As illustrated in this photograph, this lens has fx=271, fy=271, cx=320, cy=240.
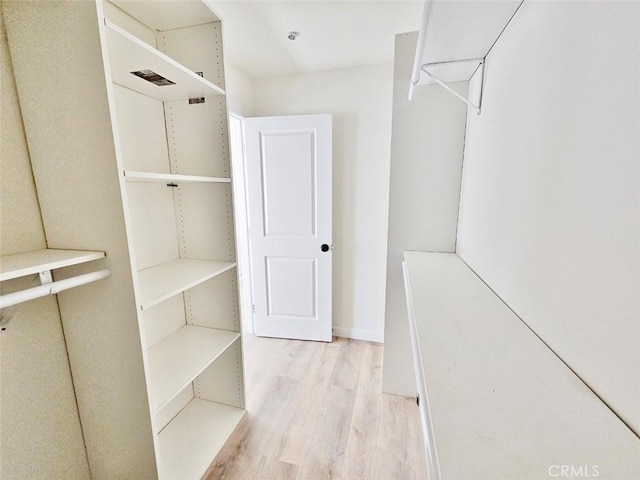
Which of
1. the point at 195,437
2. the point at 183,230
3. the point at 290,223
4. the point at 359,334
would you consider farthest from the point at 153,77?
the point at 359,334

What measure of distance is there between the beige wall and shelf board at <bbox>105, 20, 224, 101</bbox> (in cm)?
35

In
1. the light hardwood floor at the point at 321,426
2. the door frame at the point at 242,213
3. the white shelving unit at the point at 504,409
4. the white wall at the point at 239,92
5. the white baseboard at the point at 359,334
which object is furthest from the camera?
the white baseboard at the point at 359,334

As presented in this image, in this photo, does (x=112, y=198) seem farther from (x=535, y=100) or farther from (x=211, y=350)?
(x=535, y=100)

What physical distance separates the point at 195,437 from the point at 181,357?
1.71ft

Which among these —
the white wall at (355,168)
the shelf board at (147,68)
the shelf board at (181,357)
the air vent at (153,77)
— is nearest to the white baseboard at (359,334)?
the white wall at (355,168)

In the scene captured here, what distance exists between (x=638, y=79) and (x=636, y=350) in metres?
0.42

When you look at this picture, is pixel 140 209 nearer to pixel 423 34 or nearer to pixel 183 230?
pixel 183 230

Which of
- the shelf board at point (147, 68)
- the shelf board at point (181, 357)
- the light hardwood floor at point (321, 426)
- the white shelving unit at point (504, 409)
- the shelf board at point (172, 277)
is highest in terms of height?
the shelf board at point (147, 68)

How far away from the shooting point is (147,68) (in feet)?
3.79

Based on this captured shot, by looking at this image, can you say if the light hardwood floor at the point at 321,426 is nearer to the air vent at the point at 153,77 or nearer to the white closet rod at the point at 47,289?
the white closet rod at the point at 47,289

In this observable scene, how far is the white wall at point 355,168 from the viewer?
7.79 ft

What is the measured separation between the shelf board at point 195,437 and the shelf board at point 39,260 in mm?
1018

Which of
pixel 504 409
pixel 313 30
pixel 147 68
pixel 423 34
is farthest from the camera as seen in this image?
pixel 313 30

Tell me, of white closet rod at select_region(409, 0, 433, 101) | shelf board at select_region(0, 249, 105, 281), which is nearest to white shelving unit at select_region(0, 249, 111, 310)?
shelf board at select_region(0, 249, 105, 281)
